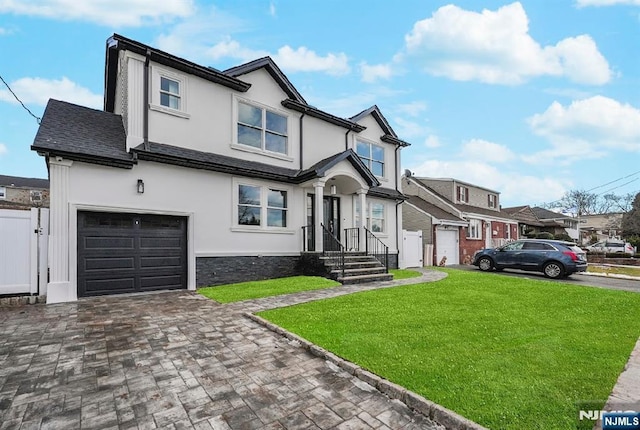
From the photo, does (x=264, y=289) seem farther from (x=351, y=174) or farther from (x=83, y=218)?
(x=351, y=174)

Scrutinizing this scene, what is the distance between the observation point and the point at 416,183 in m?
24.8

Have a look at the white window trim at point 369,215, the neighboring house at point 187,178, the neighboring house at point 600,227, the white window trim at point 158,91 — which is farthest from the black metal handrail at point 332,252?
the neighboring house at point 600,227

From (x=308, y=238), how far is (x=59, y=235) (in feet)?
24.8

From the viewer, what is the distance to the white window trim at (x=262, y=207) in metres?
10.5

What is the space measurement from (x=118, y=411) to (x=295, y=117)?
11205 mm

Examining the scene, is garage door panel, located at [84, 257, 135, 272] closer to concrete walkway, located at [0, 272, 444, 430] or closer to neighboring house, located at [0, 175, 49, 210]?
concrete walkway, located at [0, 272, 444, 430]

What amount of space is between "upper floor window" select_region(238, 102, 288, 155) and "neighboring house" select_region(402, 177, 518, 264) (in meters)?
11.9

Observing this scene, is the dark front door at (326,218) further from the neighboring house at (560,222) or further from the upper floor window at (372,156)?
the neighboring house at (560,222)

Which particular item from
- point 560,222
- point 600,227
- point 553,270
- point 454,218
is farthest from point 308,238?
point 600,227

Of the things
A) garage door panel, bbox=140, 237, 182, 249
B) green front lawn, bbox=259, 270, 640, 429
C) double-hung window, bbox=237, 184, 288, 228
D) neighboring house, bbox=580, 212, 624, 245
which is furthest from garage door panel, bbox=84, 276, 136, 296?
neighboring house, bbox=580, 212, 624, 245

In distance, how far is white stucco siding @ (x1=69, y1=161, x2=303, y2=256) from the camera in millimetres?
8039

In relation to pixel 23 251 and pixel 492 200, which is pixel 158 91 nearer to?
pixel 23 251

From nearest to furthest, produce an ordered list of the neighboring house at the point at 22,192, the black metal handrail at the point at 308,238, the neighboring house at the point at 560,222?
the black metal handrail at the point at 308,238
the neighboring house at the point at 22,192
the neighboring house at the point at 560,222

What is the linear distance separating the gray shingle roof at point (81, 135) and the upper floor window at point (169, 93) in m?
1.62
